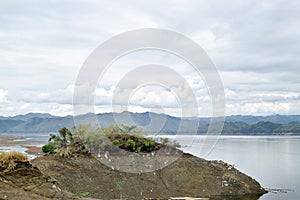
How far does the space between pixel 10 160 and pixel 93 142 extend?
19901 mm

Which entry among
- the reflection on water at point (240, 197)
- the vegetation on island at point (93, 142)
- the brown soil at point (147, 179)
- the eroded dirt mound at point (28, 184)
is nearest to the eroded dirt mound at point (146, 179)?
the brown soil at point (147, 179)

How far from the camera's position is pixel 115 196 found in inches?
1486

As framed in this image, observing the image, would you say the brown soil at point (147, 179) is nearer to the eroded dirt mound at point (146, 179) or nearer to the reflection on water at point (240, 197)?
the eroded dirt mound at point (146, 179)

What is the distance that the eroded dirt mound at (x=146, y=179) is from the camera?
124 ft

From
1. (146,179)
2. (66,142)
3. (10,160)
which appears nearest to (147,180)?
(146,179)

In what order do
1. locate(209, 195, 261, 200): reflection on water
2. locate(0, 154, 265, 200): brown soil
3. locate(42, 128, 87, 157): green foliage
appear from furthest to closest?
locate(42, 128, 87, 157): green foliage
locate(209, 195, 261, 200): reflection on water
locate(0, 154, 265, 200): brown soil

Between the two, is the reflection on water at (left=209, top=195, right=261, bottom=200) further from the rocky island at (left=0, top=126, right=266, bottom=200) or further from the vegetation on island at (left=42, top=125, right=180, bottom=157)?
the vegetation on island at (left=42, top=125, right=180, bottom=157)

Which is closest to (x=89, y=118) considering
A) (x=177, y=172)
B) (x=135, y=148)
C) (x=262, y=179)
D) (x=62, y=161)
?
(x=135, y=148)

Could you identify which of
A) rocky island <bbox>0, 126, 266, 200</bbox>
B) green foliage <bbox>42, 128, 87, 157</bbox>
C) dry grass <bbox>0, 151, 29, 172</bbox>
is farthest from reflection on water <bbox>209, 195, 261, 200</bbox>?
dry grass <bbox>0, 151, 29, 172</bbox>

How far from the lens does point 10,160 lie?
26953mm

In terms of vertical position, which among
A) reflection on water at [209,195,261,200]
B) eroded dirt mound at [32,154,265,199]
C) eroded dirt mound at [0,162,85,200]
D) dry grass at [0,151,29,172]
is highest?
dry grass at [0,151,29,172]

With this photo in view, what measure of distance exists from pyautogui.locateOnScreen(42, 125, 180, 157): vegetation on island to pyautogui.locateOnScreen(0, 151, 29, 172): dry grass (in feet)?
49.8

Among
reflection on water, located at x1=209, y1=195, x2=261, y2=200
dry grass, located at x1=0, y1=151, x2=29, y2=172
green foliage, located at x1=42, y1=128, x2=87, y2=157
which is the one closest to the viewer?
dry grass, located at x1=0, y1=151, x2=29, y2=172

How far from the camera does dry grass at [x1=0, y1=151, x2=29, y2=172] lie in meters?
26.1
